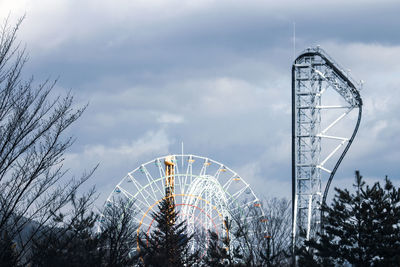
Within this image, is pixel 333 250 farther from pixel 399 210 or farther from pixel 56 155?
pixel 56 155

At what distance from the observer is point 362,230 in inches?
1201

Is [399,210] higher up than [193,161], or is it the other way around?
[193,161]

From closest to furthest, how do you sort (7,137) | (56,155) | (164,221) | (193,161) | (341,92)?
(7,137) → (56,155) → (164,221) → (341,92) → (193,161)

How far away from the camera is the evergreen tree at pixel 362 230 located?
3028 cm

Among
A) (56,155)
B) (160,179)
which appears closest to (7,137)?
(56,155)

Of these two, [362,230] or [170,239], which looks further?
[170,239]

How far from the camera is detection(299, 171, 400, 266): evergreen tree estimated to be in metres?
30.3

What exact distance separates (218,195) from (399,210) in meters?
20.9

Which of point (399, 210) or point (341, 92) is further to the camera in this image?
point (341, 92)

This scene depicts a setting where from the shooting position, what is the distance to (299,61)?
1916 inches

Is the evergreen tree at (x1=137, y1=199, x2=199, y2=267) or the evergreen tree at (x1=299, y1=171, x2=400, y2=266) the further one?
the evergreen tree at (x1=137, y1=199, x2=199, y2=267)

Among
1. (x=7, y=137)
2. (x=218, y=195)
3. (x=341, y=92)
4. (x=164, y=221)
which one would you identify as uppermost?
(x=341, y=92)

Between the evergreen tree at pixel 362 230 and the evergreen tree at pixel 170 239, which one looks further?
the evergreen tree at pixel 170 239

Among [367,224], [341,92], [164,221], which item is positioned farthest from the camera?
[341,92]
